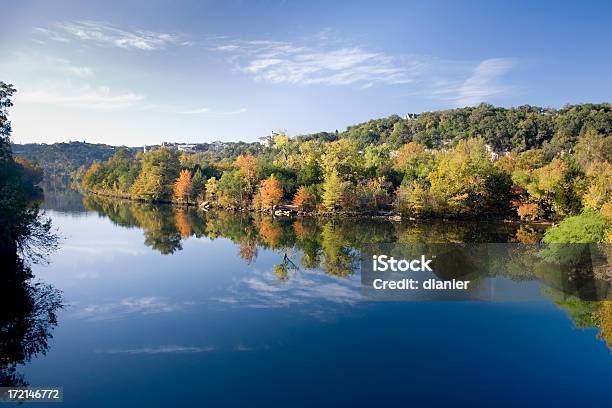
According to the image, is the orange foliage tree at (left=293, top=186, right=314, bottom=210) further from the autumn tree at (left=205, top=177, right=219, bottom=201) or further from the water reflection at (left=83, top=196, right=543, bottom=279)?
the autumn tree at (left=205, top=177, right=219, bottom=201)

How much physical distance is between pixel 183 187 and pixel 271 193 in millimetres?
13065

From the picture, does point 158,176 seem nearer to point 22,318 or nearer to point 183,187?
point 183,187

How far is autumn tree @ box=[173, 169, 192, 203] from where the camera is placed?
5369cm

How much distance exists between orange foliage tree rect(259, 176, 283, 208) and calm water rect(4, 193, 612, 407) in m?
22.2

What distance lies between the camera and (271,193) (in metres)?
45.6

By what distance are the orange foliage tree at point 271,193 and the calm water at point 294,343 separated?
22156 mm

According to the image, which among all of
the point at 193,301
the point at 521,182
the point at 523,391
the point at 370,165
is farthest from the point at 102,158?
the point at 523,391

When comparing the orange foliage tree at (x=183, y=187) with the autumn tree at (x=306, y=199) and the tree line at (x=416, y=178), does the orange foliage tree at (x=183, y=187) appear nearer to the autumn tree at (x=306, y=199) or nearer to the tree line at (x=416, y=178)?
the tree line at (x=416, y=178)

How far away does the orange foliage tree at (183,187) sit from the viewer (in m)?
53.7

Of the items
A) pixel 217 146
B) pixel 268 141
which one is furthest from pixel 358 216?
pixel 217 146

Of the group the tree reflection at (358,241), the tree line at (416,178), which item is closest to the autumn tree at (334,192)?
→ the tree line at (416,178)

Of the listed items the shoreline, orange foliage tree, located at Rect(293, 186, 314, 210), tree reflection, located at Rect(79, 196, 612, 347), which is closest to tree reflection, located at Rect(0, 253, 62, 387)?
tree reflection, located at Rect(79, 196, 612, 347)

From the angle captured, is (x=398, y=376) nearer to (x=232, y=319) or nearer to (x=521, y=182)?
(x=232, y=319)

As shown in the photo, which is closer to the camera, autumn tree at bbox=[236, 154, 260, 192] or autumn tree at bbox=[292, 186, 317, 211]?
autumn tree at bbox=[292, 186, 317, 211]
